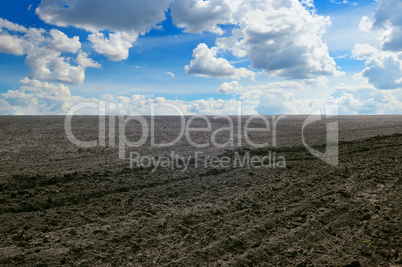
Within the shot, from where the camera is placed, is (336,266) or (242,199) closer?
(336,266)

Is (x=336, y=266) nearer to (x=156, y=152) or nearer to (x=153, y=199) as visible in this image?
(x=153, y=199)

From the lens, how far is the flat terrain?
430 cm

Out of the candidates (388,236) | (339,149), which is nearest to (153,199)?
(388,236)

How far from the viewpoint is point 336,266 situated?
407 cm

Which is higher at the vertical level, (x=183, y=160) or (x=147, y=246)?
(x=183, y=160)

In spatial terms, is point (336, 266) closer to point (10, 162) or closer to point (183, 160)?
point (183, 160)

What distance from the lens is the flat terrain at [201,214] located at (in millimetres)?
4301

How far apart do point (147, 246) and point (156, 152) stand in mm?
6858

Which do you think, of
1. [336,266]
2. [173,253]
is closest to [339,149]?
[336,266]

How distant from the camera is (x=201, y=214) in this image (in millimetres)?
5562

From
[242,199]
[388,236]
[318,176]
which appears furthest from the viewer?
[318,176]

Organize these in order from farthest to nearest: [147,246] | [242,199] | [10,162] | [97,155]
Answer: [97,155] < [10,162] < [242,199] < [147,246]

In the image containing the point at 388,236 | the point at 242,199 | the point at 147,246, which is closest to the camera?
the point at 147,246

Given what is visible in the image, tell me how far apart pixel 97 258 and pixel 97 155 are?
6.93 meters
